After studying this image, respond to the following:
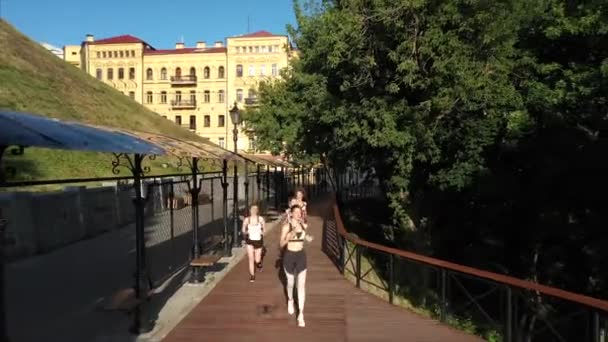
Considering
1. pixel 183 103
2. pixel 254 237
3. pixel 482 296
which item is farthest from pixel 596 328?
pixel 183 103

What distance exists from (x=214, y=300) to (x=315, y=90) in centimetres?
1096

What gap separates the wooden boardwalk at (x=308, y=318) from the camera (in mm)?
7266

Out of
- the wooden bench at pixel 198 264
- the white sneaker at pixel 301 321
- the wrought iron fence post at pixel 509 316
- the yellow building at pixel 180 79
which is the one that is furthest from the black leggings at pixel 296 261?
the yellow building at pixel 180 79

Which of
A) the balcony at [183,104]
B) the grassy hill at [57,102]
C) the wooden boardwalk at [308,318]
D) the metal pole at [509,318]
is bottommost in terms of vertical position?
the wooden boardwalk at [308,318]

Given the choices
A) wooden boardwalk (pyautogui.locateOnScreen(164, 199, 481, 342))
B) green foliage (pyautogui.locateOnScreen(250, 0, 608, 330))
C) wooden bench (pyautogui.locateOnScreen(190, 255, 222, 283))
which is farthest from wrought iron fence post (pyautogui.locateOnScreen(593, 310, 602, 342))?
green foliage (pyautogui.locateOnScreen(250, 0, 608, 330))

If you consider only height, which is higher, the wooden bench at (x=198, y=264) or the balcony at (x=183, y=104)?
the balcony at (x=183, y=104)

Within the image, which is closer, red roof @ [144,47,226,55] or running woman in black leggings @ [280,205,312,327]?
running woman in black leggings @ [280,205,312,327]

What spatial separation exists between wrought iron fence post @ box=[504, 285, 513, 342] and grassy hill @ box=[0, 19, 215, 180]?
20.7m

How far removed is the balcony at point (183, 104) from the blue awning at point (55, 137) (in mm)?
68817

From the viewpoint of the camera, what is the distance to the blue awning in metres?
4.10

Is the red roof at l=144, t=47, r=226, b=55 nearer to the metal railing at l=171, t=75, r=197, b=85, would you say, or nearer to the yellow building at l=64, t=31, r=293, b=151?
the yellow building at l=64, t=31, r=293, b=151

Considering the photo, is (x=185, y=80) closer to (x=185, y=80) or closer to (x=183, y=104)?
(x=185, y=80)

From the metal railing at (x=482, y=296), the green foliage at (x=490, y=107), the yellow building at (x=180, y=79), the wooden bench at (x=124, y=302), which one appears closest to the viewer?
the metal railing at (x=482, y=296)

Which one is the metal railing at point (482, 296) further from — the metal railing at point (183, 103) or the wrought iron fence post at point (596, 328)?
the metal railing at point (183, 103)
